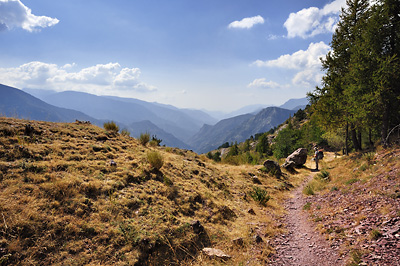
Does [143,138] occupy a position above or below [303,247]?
above

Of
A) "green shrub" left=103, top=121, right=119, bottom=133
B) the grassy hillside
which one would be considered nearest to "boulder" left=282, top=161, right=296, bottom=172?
the grassy hillside

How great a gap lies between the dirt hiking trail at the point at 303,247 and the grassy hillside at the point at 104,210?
505 mm

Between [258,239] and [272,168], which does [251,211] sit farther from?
[272,168]

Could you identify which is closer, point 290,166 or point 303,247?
point 303,247

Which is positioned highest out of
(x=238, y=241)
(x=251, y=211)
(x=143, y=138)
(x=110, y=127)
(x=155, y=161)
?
(x=110, y=127)

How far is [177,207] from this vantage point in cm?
807

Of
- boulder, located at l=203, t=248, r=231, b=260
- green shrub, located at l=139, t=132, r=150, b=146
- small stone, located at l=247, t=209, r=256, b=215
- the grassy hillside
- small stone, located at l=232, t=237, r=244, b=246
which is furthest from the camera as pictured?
green shrub, located at l=139, t=132, r=150, b=146

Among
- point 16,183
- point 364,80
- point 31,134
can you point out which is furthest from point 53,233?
point 364,80

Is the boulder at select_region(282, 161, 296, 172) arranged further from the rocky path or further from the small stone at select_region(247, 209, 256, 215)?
the small stone at select_region(247, 209, 256, 215)

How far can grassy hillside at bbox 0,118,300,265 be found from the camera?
16.4 feet

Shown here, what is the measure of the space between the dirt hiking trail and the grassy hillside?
0.51 meters

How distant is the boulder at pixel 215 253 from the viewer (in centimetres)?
589

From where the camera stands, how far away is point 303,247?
21.5 ft

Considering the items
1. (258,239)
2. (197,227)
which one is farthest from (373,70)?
(197,227)
